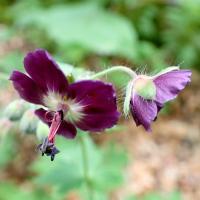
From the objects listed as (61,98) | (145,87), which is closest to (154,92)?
(145,87)

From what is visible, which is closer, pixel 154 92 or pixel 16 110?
pixel 154 92

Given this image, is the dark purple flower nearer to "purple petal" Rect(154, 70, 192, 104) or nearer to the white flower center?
"purple petal" Rect(154, 70, 192, 104)

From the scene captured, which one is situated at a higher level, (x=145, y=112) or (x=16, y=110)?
(x=145, y=112)

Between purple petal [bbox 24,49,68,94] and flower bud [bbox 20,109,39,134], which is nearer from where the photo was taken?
purple petal [bbox 24,49,68,94]

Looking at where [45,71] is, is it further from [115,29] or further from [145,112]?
[115,29]

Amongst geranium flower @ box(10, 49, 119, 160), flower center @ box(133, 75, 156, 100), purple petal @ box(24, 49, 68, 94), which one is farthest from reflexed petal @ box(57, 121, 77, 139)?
flower center @ box(133, 75, 156, 100)

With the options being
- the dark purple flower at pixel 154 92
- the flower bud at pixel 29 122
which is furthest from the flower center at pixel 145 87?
the flower bud at pixel 29 122

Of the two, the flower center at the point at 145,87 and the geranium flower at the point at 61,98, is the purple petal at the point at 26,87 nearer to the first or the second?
the geranium flower at the point at 61,98
